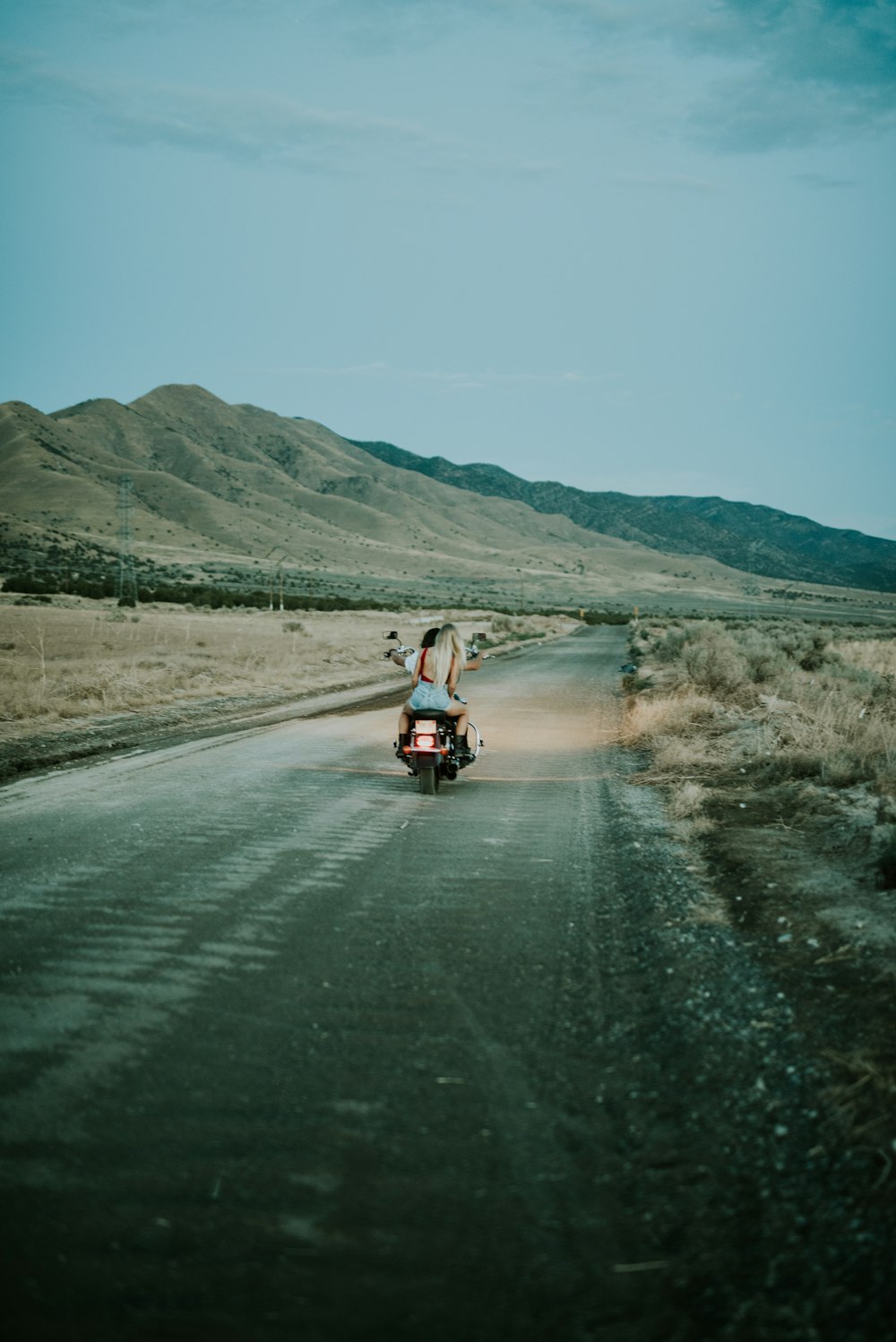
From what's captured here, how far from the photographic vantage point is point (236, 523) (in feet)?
480

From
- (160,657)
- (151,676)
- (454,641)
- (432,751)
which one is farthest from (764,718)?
(160,657)

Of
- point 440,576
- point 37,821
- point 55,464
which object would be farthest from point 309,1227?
point 55,464

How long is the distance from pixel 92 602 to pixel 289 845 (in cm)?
5503

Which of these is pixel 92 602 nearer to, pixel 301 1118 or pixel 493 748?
pixel 493 748

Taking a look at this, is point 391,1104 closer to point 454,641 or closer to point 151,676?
point 454,641

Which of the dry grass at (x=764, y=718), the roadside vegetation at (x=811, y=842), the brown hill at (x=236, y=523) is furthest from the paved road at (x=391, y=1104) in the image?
the brown hill at (x=236, y=523)

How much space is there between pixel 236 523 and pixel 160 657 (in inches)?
4831

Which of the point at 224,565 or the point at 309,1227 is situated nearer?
the point at 309,1227

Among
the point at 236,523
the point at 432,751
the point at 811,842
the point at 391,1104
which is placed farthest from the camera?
the point at 236,523

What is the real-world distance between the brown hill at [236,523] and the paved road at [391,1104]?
93485mm

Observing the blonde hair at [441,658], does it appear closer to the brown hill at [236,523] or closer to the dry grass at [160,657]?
the dry grass at [160,657]

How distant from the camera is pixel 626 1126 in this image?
3.65 m

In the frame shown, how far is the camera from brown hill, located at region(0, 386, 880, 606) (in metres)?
120

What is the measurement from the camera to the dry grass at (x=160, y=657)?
18188 mm
